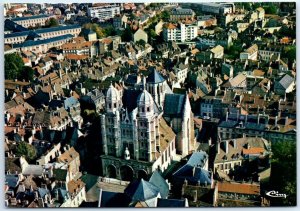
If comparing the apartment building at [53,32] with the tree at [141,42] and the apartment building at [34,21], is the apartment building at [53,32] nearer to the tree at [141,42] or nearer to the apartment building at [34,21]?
the apartment building at [34,21]

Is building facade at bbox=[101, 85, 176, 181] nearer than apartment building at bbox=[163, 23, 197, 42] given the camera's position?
Yes

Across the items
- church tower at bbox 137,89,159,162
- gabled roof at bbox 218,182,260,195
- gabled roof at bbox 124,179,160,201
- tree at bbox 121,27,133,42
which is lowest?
gabled roof at bbox 218,182,260,195

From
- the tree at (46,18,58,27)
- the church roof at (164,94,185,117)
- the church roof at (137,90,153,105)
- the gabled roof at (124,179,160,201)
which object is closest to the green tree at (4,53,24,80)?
the tree at (46,18,58,27)

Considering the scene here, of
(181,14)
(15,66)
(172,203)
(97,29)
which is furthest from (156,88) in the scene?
(97,29)

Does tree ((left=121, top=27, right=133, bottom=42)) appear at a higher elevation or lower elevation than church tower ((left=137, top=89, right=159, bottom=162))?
higher

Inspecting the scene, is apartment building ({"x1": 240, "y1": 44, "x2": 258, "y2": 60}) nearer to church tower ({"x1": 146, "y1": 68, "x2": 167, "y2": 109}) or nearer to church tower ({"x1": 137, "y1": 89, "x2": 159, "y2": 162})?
church tower ({"x1": 146, "y1": 68, "x2": 167, "y2": 109})

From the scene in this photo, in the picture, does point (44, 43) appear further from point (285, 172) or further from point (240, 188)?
point (285, 172)

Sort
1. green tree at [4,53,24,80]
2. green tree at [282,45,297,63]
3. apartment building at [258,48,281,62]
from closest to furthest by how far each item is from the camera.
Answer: green tree at [4,53,24,80]
green tree at [282,45,297,63]
apartment building at [258,48,281,62]

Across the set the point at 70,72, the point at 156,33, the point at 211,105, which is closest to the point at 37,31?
the point at 70,72
